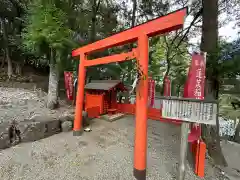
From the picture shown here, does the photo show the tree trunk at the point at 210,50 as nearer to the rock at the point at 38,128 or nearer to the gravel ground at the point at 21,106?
the rock at the point at 38,128

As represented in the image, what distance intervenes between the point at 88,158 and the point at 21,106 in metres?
3.44

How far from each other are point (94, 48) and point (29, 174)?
3.05 m

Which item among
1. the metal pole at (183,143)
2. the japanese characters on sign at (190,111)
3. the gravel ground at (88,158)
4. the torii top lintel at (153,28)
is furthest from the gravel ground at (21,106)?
the metal pole at (183,143)

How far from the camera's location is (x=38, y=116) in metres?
5.04

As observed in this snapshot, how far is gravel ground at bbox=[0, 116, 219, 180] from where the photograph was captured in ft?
10.9

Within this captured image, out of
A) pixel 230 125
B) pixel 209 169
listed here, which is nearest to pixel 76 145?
pixel 209 169

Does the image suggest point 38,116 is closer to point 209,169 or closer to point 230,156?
point 209,169

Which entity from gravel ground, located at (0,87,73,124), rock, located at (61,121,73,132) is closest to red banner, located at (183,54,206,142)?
rock, located at (61,121,73,132)

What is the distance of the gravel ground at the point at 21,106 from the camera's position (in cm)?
489

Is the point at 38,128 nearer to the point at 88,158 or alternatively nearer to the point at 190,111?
the point at 88,158

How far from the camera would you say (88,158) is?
381 cm

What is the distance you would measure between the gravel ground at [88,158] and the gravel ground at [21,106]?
40.6 inches

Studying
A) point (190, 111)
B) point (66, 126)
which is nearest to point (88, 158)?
point (66, 126)

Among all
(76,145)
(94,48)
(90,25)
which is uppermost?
(90,25)
